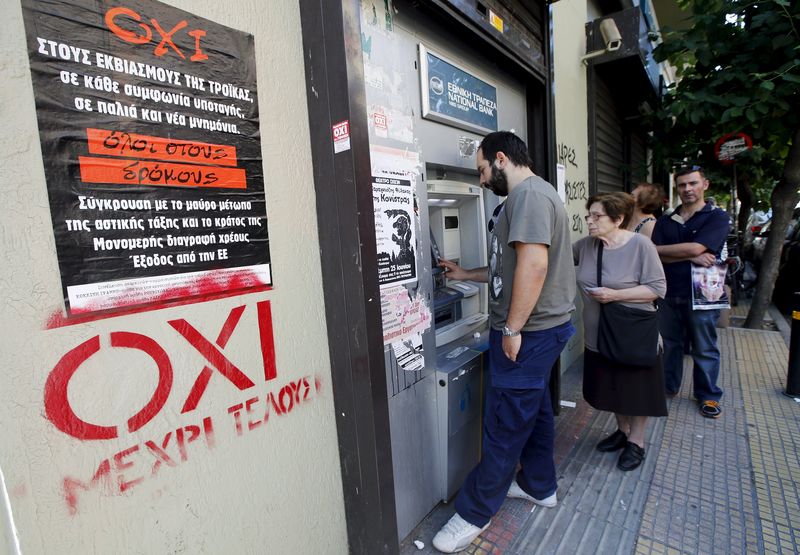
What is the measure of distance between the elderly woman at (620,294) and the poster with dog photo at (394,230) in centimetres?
115

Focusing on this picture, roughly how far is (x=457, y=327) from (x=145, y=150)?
5.67 feet

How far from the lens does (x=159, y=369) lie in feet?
3.82

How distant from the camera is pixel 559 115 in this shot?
12.8 feet

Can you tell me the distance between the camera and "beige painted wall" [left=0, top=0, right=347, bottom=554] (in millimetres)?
940

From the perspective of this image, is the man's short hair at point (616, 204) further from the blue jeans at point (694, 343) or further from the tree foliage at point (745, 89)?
the tree foliage at point (745, 89)

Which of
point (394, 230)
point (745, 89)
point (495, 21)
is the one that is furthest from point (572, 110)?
point (394, 230)

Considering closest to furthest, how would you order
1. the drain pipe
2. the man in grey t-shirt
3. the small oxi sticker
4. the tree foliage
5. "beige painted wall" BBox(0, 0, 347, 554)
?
"beige painted wall" BBox(0, 0, 347, 554) < the small oxi sticker < the man in grey t-shirt < the drain pipe < the tree foliage

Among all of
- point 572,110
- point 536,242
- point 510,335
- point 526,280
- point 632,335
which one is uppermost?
point 572,110

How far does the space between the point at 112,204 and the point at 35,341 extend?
36 cm

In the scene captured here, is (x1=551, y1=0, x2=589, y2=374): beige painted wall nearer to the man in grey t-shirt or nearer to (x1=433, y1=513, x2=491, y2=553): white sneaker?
the man in grey t-shirt

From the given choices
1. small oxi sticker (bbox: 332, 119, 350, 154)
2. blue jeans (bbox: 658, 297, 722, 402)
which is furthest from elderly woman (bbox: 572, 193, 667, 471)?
small oxi sticker (bbox: 332, 119, 350, 154)

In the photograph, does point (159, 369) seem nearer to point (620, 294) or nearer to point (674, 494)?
point (620, 294)

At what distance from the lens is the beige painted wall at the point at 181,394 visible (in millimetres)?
940

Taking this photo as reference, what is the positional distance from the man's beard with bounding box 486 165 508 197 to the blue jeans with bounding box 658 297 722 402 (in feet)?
7.26
